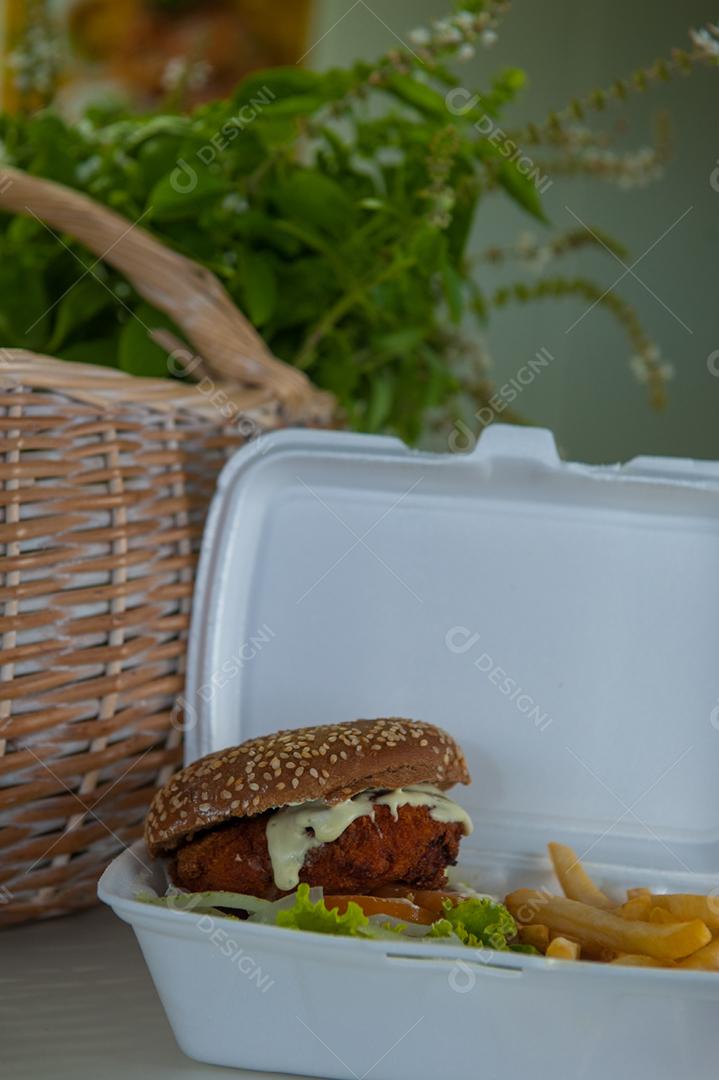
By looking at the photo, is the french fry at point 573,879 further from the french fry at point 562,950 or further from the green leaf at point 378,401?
the green leaf at point 378,401

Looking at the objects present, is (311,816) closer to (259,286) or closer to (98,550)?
(98,550)

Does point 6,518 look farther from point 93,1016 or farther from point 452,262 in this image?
point 452,262

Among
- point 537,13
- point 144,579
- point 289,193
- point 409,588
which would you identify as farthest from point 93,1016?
point 537,13

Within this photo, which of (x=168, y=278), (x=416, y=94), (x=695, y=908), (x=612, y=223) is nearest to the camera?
(x=695, y=908)

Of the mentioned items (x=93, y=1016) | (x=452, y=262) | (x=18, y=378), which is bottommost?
(x=93, y=1016)

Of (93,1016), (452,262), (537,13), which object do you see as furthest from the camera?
(537,13)

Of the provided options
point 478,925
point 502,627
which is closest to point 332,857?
point 478,925
